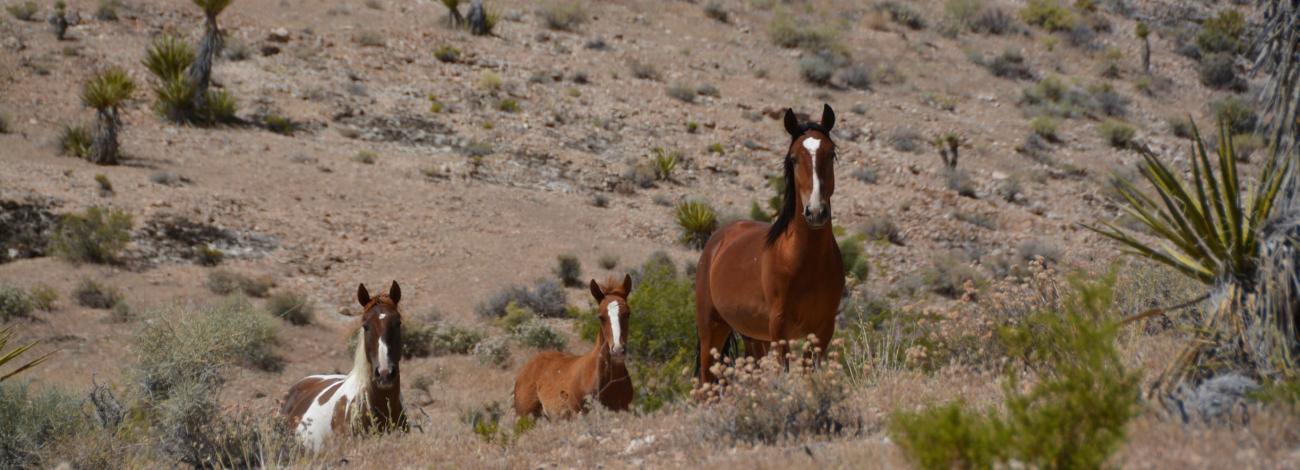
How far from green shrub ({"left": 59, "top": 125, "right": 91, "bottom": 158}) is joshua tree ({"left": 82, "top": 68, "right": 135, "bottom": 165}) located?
24cm

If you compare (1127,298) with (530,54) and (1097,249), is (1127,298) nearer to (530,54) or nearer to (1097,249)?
(1097,249)

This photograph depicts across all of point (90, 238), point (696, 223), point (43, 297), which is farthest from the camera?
point (696, 223)

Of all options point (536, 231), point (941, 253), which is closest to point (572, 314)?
point (536, 231)

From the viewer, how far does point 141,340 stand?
1644 cm

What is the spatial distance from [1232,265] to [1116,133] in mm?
31267

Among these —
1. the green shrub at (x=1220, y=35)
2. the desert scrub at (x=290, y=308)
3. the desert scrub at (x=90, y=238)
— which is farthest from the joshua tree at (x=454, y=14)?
the green shrub at (x=1220, y=35)

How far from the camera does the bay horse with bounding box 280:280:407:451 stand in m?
9.68

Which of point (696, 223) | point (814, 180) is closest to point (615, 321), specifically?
point (814, 180)

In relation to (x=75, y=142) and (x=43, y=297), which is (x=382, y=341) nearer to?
(x=43, y=297)

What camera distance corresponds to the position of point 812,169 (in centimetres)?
801

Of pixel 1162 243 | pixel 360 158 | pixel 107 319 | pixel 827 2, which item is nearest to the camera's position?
pixel 1162 243

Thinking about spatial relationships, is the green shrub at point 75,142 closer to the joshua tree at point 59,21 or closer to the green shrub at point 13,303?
the green shrub at point 13,303

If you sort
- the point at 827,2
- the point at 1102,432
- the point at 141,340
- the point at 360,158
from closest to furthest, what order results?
the point at 1102,432 → the point at 141,340 → the point at 360,158 → the point at 827,2

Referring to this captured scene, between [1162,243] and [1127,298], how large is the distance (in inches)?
114
